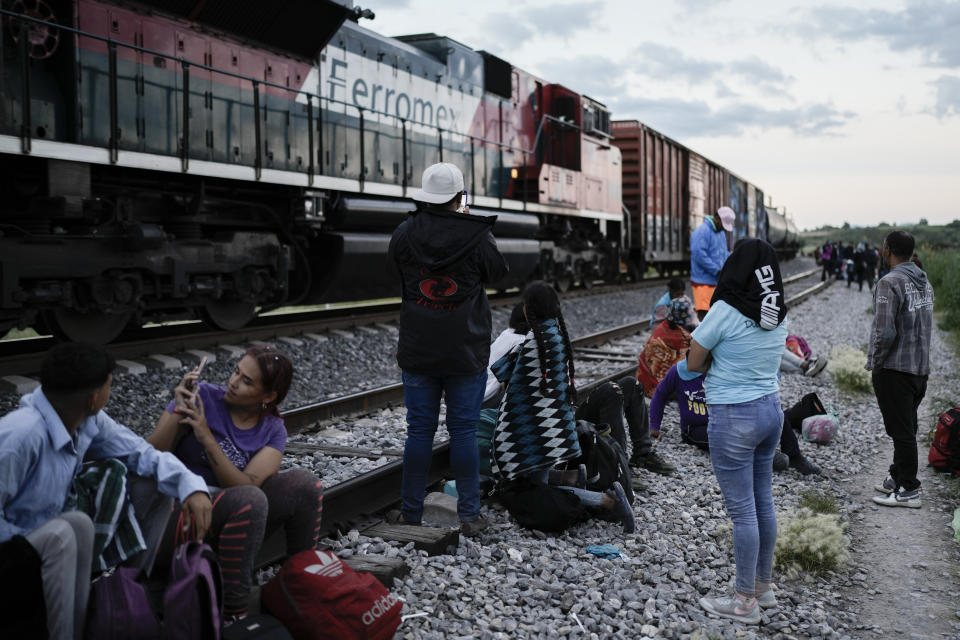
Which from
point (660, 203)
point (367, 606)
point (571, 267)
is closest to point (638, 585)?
point (367, 606)

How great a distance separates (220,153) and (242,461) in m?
6.35

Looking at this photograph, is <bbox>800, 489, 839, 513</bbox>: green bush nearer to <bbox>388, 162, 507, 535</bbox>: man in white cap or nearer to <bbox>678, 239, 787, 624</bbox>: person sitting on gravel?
<bbox>678, 239, 787, 624</bbox>: person sitting on gravel

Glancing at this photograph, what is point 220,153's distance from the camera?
8711 mm

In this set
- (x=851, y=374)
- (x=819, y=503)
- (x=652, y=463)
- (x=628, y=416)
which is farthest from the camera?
(x=851, y=374)

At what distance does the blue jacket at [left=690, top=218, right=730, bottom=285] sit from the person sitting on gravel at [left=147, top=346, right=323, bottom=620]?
531cm

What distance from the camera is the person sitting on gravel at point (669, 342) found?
21.1ft

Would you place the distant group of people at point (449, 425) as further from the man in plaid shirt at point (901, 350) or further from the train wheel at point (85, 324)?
the train wheel at point (85, 324)

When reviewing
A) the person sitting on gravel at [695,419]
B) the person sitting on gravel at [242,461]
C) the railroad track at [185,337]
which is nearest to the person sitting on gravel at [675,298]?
the person sitting on gravel at [695,419]

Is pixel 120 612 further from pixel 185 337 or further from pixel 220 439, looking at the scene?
pixel 185 337

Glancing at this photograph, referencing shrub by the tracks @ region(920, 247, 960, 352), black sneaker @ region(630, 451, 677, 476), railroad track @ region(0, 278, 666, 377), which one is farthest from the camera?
shrub by the tracks @ region(920, 247, 960, 352)

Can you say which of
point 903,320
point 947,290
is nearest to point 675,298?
point 903,320

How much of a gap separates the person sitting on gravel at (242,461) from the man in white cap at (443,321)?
0.90m

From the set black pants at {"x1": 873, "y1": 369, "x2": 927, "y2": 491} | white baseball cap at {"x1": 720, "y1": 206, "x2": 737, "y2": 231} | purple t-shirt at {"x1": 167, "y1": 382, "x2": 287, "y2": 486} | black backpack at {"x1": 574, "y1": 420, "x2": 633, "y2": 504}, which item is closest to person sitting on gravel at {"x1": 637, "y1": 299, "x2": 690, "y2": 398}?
white baseball cap at {"x1": 720, "y1": 206, "x2": 737, "y2": 231}

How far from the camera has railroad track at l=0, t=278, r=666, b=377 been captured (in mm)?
6938
